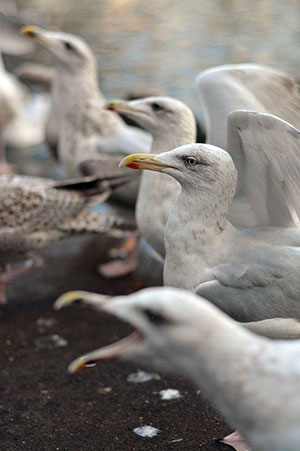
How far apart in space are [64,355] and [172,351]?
245 centimetres

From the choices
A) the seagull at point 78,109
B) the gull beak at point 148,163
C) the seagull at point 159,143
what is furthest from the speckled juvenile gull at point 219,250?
the seagull at point 78,109

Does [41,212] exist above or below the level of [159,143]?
below

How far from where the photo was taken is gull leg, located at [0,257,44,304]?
547 cm

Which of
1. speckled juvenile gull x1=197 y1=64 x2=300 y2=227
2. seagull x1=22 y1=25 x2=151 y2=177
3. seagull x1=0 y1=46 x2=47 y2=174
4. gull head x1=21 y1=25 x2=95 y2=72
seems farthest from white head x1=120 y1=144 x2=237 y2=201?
seagull x1=0 y1=46 x2=47 y2=174

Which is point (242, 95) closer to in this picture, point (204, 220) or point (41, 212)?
point (204, 220)

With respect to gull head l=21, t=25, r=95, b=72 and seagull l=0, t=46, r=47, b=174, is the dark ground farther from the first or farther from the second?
seagull l=0, t=46, r=47, b=174

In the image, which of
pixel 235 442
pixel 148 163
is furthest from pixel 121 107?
pixel 235 442

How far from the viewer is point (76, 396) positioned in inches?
167

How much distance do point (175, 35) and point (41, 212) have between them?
8910mm

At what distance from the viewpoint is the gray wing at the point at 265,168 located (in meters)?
3.55

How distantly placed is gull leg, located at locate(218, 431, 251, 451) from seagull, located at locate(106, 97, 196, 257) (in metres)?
1.20

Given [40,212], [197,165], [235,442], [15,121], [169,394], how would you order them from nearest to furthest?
[197,165] → [235,442] → [169,394] → [40,212] → [15,121]

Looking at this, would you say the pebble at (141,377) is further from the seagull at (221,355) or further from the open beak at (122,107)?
the seagull at (221,355)

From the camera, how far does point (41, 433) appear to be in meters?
3.88
